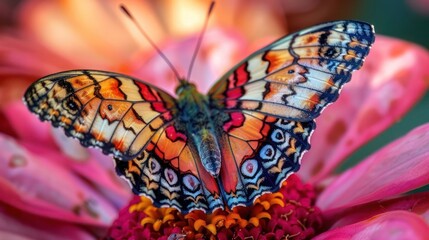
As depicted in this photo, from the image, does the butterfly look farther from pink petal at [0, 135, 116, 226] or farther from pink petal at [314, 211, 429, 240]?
pink petal at [0, 135, 116, 226]

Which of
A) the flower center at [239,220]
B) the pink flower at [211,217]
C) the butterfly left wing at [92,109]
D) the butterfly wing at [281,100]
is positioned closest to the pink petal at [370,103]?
the pink flower at [211,217]

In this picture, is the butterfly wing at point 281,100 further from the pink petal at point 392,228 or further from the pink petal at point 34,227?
the pink petal at point 34,227

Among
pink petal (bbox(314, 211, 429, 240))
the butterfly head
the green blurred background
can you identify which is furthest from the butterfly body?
the green blurred background

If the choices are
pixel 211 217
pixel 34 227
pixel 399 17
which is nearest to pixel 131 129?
pixel 211 217

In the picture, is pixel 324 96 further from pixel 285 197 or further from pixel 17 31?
pixel 17 31

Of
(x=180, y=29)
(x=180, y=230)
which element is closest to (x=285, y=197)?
(x=180, y=230)

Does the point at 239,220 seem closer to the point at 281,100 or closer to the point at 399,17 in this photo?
the point at 281,100
